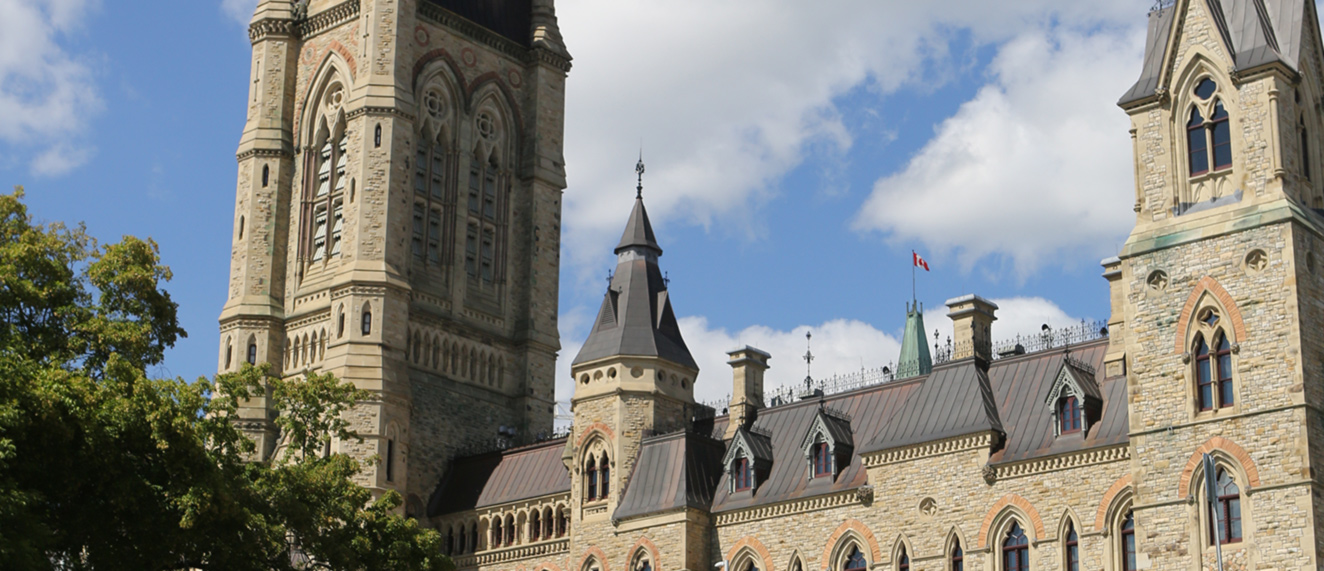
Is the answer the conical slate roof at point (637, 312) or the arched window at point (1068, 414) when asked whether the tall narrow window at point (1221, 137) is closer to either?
the arched window at point (1068, 414)

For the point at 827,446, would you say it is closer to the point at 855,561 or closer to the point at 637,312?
→ the point at 855,561

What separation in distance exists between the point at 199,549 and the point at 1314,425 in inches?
904

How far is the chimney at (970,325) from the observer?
49125 mm

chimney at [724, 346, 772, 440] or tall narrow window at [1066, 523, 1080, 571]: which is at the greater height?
chimney at [724, 346, 772, 440]

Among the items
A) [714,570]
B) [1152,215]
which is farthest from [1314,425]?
[714,570]

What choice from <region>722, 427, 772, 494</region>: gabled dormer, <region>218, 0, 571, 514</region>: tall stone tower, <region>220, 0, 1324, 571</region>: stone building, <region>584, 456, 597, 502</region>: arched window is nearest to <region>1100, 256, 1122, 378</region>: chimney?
<region>220, 0, 1324, 571</region>: stone building

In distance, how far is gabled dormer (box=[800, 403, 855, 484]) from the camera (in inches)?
1932

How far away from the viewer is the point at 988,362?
4806 cm

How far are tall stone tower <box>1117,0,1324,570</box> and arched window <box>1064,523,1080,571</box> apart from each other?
143cm

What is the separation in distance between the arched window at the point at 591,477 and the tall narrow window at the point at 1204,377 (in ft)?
66.2

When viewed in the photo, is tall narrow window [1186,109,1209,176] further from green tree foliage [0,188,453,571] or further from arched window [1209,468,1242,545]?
green tree foliage [0,188,453,571]

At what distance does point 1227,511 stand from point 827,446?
13.4 m

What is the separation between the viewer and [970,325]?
4916cm

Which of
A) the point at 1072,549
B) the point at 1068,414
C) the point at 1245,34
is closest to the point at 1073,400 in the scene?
the point at 1068,414
